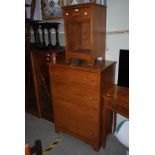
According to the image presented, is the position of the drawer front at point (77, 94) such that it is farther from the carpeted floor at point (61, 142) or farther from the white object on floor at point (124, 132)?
the carpeted floor at point (61, 142)

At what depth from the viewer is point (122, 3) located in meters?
1.83

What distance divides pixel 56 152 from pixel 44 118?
0.78 meters

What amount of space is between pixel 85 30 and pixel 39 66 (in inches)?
32.6

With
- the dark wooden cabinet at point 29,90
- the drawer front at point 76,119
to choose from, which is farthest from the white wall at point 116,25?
the dark wooden cabinet at point 29,90

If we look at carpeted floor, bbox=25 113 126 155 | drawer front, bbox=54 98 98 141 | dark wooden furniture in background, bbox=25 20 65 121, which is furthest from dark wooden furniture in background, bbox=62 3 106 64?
carpeted floor, bbox=25 113 126 155

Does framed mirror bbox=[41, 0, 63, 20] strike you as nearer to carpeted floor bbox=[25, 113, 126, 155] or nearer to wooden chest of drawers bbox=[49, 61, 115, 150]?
wooden chest of drawers bbox=[49, 61, 115, 150]

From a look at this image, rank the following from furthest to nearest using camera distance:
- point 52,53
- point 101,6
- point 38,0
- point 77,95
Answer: point 38,0 < point 52,53 < point 77,95 < point 101,6

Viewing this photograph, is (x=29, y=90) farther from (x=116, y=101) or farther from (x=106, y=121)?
(x=116, y=101)

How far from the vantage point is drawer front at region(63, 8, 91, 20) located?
167 centimetres

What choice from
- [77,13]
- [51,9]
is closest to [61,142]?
[77,13]

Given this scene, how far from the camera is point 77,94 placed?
190cm
